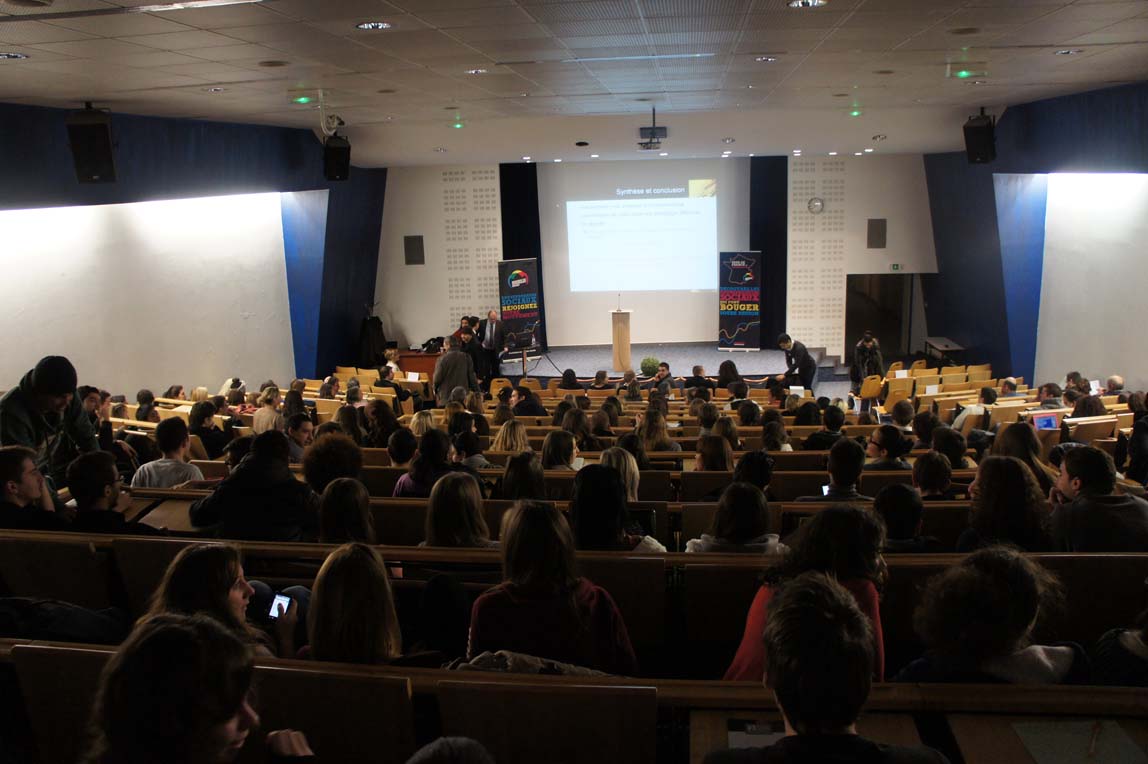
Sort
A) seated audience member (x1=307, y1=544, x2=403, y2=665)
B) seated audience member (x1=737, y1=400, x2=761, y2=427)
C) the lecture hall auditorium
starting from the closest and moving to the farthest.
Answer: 1. the lecture hall auditorium
2. seated audience member (x1=307, y1=544, x2=403, y2=665)
3. seated audience member (x1=737, y1=400, x2=761, y2=427)

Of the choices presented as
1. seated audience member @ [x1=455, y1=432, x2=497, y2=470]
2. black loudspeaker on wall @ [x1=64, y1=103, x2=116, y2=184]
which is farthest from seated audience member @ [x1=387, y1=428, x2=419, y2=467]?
black loudspeaker on wall @ [x1=64, y1=103, x2=116, y2=184]

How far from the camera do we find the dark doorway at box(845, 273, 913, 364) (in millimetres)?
17891

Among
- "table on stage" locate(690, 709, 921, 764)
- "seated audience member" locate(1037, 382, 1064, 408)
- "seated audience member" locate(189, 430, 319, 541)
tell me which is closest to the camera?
"table on stage" locate(690, 709, 921, 764)

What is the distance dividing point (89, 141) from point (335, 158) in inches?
125

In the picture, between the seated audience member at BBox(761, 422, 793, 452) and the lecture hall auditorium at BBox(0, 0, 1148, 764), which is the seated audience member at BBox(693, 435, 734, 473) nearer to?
the lecture hall auditorium at BBox(0, 0, 1148, 764)

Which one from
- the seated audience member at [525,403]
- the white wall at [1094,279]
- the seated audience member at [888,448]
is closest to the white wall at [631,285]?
the white wall at [1094,279]

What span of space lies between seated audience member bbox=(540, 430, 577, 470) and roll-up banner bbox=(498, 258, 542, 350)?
1157cm

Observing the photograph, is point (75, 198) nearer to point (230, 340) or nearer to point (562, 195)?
point (230, 340)

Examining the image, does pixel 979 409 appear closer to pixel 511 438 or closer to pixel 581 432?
pixel 581 432

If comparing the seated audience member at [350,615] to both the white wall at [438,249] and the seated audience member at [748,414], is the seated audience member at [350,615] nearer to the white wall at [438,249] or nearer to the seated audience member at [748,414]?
the seated audience member at [748,414]

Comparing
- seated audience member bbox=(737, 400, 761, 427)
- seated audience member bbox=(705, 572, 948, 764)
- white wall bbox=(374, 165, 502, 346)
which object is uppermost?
white wall bbox=(374, 165, 502, 346)

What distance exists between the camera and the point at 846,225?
16922mm

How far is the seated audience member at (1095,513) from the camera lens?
3445 mm

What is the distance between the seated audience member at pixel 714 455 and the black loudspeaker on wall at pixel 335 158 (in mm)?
7104
